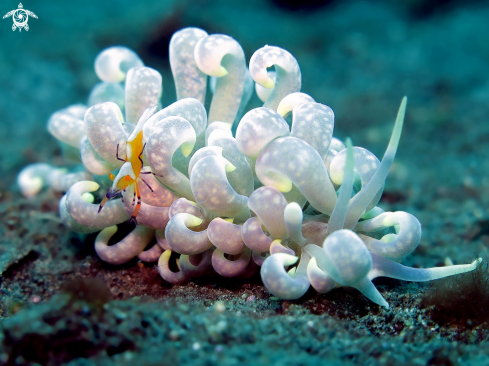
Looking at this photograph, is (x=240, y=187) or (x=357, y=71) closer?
(x=240, y=187)

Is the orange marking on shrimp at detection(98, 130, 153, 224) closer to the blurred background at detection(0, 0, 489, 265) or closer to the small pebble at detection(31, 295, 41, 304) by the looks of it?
the small pebble at detection(31, 295, 41, 304)

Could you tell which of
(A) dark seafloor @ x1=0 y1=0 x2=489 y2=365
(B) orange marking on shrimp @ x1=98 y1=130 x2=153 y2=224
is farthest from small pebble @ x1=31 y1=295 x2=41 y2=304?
(B) orange marking on shrimp @ x1=98 y1=130 x2=153 y2=224

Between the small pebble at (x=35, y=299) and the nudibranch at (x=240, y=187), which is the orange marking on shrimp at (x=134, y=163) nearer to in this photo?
the nudibranch at (x=240, y=187)

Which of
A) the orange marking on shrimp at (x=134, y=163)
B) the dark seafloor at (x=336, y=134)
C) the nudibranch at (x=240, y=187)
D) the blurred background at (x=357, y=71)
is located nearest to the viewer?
the dark seafloor at (x=336, y=134)

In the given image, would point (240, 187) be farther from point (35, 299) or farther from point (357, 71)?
point (357, 71)

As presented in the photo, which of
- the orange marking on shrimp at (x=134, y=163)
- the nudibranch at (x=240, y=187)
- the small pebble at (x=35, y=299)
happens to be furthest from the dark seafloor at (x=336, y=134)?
the orange marking on shrimp at (x=134, y=163)

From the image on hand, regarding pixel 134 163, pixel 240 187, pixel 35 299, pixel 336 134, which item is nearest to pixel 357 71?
pixel 336 134
